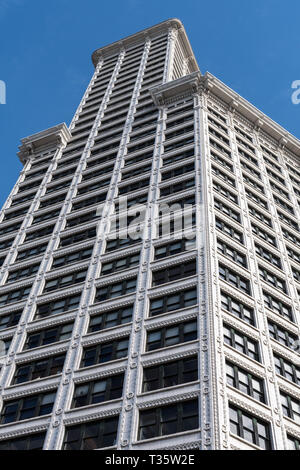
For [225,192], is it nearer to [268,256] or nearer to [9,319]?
[268,256]

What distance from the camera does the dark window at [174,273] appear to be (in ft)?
124

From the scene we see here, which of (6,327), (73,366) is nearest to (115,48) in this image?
(6,327)

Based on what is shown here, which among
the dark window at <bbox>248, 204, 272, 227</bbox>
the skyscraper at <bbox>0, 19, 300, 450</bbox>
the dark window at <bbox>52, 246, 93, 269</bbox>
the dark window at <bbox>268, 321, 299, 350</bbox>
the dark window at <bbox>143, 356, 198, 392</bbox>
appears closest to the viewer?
the skyscraper at <bbox>0, 19, 300, 450</bbox>

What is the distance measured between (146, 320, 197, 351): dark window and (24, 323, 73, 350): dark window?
636cm

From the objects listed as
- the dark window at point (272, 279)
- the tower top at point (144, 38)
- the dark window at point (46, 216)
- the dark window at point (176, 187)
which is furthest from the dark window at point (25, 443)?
the tower top at point (144, 38)

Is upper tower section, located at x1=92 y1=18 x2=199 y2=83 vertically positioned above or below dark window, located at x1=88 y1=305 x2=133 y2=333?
above

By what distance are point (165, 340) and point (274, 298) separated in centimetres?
1038

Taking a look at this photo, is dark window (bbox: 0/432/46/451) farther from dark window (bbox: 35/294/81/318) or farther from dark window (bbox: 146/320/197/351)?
dark window (bbox: 35/294/81/318)

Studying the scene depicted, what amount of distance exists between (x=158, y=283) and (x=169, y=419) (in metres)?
11.3

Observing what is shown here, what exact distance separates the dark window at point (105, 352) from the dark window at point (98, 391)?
1.60m

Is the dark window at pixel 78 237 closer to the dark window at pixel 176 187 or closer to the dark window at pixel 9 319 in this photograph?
the dark window at pixel 176 187

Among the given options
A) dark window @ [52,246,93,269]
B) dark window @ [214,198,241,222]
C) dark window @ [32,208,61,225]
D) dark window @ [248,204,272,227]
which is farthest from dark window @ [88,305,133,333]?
dark window @ [32,208,61,225]

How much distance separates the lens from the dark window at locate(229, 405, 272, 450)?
28.2m

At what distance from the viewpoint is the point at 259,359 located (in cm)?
3378
